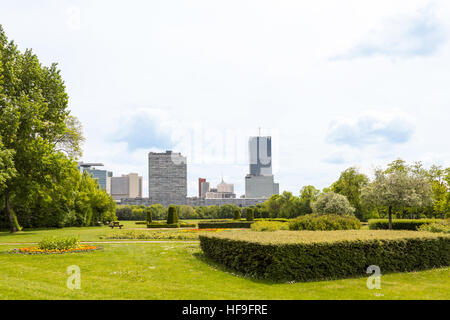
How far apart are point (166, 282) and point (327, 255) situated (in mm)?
4404

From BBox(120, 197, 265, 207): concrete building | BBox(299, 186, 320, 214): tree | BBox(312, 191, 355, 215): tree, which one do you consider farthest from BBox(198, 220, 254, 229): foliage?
BBox(120, 197, 265, 207): concrete building

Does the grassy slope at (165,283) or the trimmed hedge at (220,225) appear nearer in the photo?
the grassy slope at (165,283)

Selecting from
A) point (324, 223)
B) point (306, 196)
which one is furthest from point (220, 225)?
point (306, 196)

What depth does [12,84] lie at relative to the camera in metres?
22.3

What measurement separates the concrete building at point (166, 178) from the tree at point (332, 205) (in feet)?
536

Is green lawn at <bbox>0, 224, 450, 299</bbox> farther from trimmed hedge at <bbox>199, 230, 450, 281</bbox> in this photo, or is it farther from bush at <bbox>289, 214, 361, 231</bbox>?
bush at <bbox>289, 214, 361, 231</bbox>

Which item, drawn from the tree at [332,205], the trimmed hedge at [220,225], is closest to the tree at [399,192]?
the tree at [332,205]

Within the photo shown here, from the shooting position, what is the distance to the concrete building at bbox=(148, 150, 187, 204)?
621 feet

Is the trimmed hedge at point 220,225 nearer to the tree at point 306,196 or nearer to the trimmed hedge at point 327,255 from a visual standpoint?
the trimmed hedge at point 327,255

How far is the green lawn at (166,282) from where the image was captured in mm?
7738
